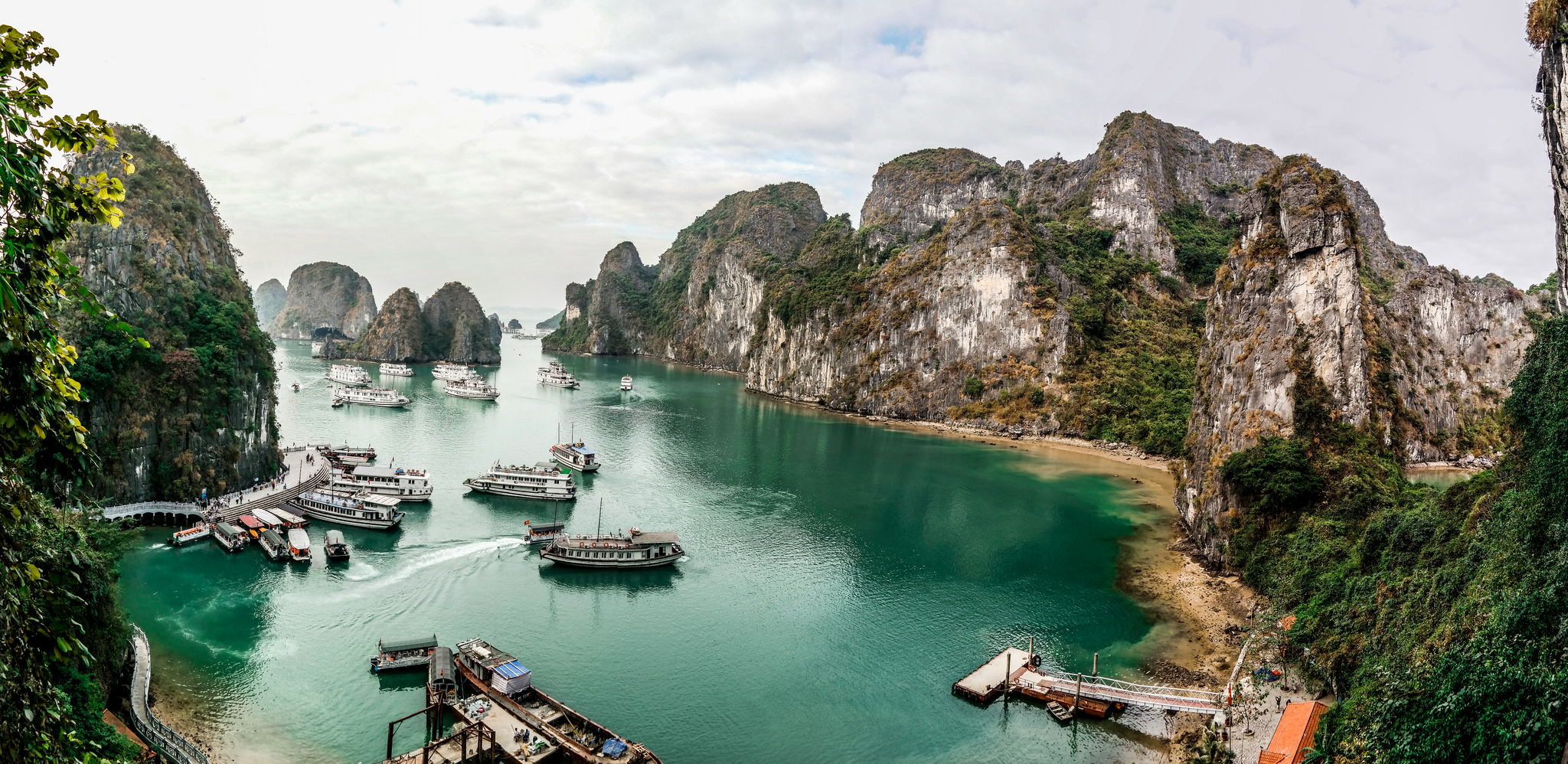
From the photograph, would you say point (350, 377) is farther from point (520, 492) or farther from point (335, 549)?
point (335, 549)

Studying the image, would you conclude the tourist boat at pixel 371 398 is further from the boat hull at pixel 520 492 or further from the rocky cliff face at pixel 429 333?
the rocky cliff face at pixel 429 333

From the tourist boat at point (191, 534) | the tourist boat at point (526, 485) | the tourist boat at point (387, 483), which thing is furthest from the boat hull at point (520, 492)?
the tourist boat at point (191, 534)

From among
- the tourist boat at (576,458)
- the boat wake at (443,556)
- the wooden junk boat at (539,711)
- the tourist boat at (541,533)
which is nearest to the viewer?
the wooden junk boat at (539,711)

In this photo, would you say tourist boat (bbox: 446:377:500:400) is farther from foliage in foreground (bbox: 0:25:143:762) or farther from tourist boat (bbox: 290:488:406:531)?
foliage in foreground (bbox: 0:25:143:762)

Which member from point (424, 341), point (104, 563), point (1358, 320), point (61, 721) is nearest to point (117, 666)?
point (104, 563)

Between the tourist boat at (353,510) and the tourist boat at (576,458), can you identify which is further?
the tourist boat at (576,458)

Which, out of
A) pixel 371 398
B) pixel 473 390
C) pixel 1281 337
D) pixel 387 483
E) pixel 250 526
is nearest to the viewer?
pixel 250 526

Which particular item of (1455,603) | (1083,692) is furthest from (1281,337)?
(1455,603)

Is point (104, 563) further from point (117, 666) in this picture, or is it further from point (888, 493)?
point (888, 493)
